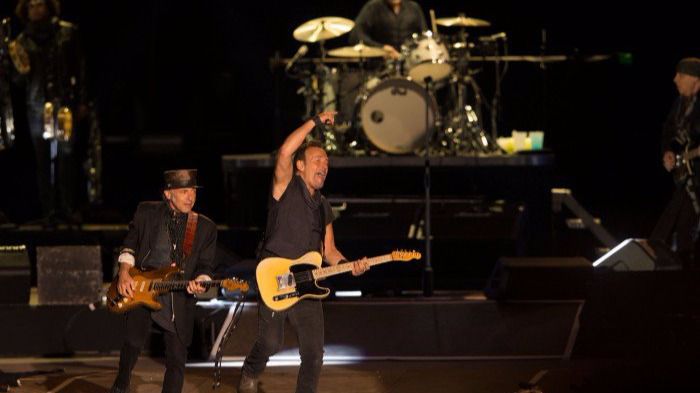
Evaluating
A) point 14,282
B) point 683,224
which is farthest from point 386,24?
point 14,282

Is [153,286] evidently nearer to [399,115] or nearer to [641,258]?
[641,258]

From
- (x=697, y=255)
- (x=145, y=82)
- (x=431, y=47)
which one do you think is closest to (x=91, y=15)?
(x=145, y=82)

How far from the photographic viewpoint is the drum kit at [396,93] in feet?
51.6

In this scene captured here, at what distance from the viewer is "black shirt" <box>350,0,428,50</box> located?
55.0 ft

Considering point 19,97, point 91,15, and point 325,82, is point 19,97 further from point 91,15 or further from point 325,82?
point 325,82

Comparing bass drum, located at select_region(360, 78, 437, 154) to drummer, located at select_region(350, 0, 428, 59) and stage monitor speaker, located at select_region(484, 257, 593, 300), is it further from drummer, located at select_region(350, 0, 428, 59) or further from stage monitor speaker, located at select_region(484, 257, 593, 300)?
stage monitor speaker, located at select_region(484, 257, 593, 300)

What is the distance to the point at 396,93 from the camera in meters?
15.7

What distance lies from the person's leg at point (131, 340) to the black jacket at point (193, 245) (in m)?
0.26

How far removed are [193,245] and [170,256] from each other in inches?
6.6

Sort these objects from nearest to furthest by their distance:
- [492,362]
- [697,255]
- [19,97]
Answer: [492,362] → [697,255] → [19,97]

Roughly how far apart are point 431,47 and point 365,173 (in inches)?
69.7

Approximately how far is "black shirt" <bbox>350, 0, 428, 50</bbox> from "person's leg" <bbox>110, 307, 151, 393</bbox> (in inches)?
290

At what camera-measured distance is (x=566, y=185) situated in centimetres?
1823

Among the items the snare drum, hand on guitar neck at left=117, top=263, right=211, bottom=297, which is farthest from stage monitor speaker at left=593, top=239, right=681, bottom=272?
hand on guitar neck at left=117, top=263, right=211, bottom=297
